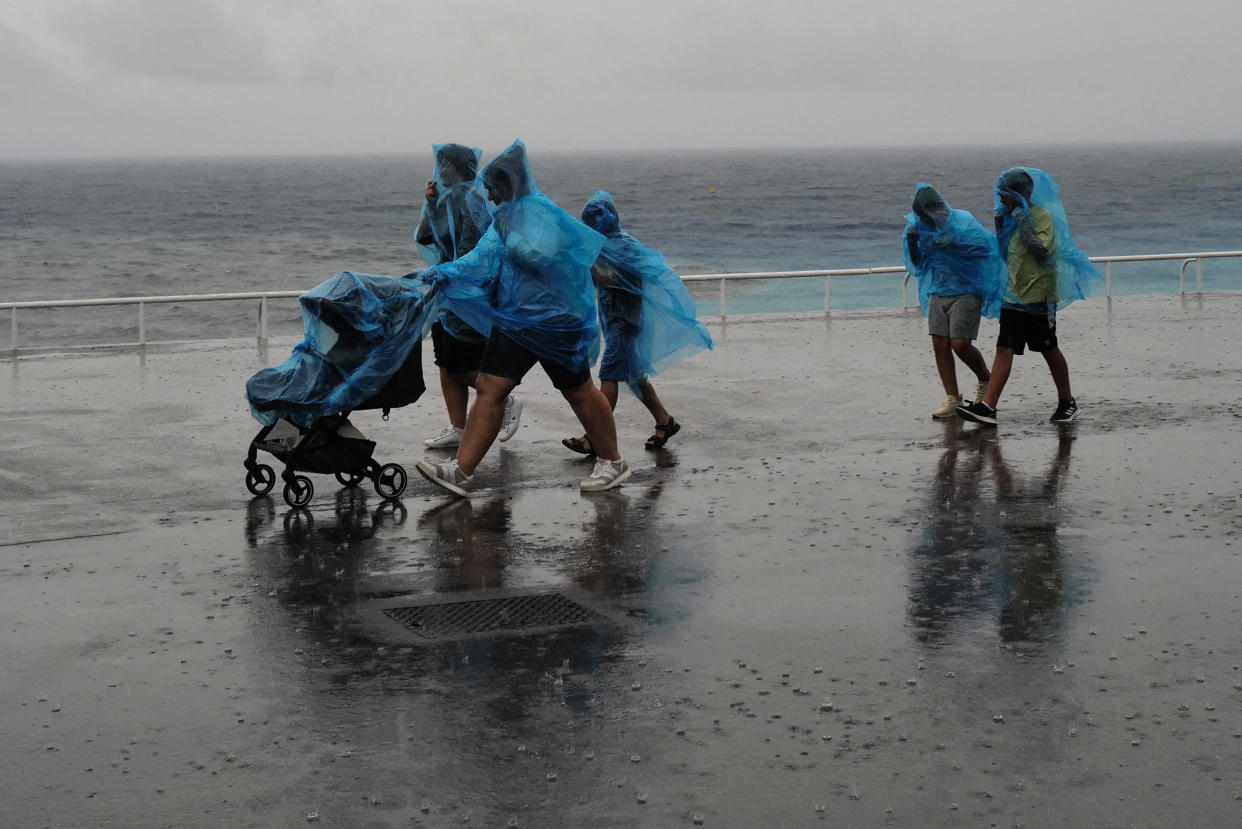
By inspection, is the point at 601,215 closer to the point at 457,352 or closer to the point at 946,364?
the point at 457,352

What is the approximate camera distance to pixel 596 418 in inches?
361

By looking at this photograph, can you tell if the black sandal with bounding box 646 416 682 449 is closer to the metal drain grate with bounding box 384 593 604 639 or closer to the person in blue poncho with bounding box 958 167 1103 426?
the person in blue poncho with bounding box 958 167 1103 426

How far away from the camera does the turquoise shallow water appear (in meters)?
50.4

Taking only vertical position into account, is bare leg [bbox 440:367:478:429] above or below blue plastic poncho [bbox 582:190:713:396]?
below

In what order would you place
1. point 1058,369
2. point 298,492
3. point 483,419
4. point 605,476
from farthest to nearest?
point 1058,369
point 605,476
point 483,419
point 298,492

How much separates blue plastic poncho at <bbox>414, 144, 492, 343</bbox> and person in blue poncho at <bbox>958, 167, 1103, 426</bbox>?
138 inches

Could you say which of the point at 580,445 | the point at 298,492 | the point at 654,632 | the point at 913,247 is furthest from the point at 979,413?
the point at 654,632

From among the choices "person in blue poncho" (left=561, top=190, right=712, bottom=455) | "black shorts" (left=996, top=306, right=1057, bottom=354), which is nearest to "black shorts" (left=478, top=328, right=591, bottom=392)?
"person in blue poncho" (left=561, top=190, right=712, bottom=455)

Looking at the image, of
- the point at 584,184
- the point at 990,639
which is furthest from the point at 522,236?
the point at 584,184

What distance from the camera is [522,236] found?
880 cm

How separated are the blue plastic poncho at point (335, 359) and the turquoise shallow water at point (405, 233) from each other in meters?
31.6

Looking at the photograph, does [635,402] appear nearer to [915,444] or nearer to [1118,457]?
[915,444]

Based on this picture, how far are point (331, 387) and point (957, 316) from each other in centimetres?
461

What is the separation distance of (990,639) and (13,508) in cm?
514
